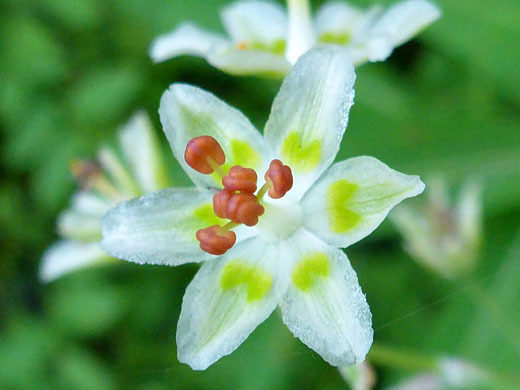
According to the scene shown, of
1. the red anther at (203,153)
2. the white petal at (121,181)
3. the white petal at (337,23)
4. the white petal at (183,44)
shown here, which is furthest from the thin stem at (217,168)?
the white petal at (337,23)

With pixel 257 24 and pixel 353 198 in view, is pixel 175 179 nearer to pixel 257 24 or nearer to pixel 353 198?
pixel 257 24

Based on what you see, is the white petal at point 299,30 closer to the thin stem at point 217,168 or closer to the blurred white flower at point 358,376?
the thin stem at point 217,168

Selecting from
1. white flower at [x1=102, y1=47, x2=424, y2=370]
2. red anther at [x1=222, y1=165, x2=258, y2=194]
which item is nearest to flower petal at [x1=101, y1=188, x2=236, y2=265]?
white flower at [x1=102, y1=47, x2=424, y2=370]

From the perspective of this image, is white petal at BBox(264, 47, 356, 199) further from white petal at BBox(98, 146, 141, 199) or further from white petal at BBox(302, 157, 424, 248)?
white petal at BBox(98, 146, 141, 199)

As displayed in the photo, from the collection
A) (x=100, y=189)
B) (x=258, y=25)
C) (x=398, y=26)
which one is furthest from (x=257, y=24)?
(x=100, y=189)

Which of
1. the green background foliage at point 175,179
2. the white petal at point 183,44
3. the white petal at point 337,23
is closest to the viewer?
the white petal at point 183,44

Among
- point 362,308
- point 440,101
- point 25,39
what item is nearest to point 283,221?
point 362,308

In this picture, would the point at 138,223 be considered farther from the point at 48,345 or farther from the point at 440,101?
the point at 440,101
